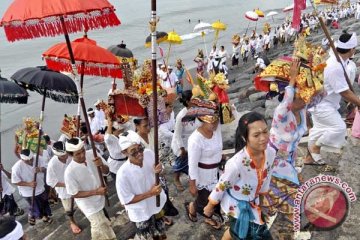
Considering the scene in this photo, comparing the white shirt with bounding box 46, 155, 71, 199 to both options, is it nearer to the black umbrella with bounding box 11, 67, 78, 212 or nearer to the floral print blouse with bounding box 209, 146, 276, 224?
the black umbrella with bounding box 11, 67, 78, 212

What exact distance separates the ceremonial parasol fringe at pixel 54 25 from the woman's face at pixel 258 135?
1.93 m

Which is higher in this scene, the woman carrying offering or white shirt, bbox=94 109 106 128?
the woman carrying offering

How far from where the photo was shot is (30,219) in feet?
21.0

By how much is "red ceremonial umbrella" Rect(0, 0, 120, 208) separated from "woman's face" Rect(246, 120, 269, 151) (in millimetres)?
1940

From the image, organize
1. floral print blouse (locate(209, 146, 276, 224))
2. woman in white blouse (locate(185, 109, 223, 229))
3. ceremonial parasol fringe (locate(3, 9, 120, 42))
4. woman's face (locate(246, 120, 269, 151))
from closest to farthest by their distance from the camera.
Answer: woman's face (locate(246, 120, 269, 151)) < floral print blouse (locate(209, 146, 276, 224)) < ceremonial parasol fringe (locate(3, 9, 120, 42)) < woman in white blouse (locate(185, 109, 223, 229))

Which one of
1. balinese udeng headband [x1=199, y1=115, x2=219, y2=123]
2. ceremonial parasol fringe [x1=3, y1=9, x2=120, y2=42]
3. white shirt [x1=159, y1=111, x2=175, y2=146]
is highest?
ceremonial parasol fringe [x1=3, y1=9, x2=120, y2=42]

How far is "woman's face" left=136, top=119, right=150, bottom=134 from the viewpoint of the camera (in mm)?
4922

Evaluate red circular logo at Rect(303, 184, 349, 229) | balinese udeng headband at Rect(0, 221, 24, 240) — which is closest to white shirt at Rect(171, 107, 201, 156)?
red circular logo at Rect(303, 184, 349, 229)

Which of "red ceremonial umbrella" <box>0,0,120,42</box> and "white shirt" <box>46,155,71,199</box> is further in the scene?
"white shirt" <box>46,155,71,199</box>

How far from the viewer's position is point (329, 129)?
5.17 meters

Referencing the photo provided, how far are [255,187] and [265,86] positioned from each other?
159cm

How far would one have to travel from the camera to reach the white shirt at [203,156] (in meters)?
4.27

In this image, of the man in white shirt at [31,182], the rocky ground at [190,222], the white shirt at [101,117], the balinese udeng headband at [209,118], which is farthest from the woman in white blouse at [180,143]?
the white shirt at [101,117]

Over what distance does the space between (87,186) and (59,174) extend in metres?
0.93
